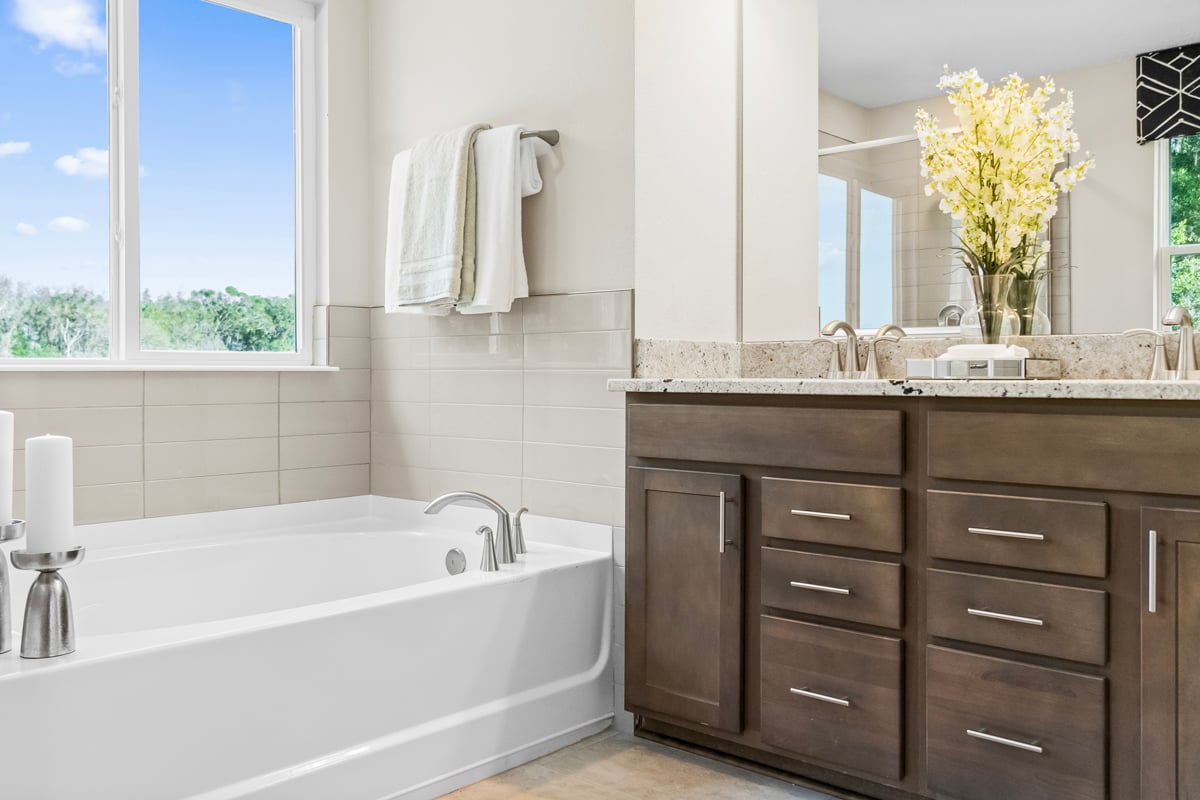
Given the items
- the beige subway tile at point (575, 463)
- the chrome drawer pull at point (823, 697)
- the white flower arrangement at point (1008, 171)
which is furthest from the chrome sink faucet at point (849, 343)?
the chrome drawer pull at point (823, 697)

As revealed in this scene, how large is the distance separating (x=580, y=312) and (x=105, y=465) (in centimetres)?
133

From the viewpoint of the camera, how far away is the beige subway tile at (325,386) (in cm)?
299

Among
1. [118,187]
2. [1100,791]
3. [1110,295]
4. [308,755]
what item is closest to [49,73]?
[118,187]

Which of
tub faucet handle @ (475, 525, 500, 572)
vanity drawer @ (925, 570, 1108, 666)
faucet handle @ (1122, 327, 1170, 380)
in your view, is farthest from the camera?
tub faucet handle @ (475, 525, 500, 572)

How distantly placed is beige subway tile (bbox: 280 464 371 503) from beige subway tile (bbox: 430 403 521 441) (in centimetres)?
38

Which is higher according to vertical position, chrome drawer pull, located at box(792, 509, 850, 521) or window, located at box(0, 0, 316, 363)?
window, located at box(0, 0, 316, 363)

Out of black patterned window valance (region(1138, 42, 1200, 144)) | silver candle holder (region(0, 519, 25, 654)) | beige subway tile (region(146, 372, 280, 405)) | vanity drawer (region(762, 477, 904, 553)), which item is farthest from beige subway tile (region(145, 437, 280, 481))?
black patterned window valance (region(1138, 42, 1200, 144))

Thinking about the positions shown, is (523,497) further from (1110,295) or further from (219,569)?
(1110,295)

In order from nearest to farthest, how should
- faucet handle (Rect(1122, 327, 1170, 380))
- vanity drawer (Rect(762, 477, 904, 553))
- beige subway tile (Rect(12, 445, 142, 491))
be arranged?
vanity drawer (Rect(762, 477, 904, 553)) < faucet handle (Rect(1122, 327, 1170, 380)) < beige subway tile (Rect(12, 445, 142, 491))

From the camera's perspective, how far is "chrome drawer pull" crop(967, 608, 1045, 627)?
1.69 metres

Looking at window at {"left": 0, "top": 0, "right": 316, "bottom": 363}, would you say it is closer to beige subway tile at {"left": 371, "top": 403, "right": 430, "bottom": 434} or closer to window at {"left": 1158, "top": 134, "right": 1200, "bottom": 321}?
beige subway tile at {"left": 371, "top": 403, "right": 430, "bottom": 434}

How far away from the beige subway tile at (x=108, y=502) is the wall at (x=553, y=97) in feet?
4.04

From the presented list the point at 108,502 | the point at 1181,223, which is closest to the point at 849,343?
the point at 1181,223

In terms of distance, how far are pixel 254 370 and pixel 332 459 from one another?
40 centimetres
